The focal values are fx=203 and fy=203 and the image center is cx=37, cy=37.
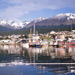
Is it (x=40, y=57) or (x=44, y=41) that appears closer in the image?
(x=40, y=57)

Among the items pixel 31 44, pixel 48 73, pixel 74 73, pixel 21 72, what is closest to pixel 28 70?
pixel 21 72

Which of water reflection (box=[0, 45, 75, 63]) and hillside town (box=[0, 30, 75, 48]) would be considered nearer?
water reflection (box=[0, 45, 75, 63])

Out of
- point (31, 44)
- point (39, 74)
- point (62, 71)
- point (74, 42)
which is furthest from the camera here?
point (74, 42)

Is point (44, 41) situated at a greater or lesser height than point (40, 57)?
greater

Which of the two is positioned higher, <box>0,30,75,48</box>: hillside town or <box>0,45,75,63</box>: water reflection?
<box>0,30,75,48</box>: hillside town

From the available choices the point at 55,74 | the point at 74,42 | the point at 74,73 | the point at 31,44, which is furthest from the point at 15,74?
the point at 74,42

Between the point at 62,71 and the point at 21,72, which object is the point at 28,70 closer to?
the point at 21,72

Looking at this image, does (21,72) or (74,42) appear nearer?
(21,72)

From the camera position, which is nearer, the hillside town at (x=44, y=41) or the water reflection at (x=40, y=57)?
the water reflection at (x=40, y=57)

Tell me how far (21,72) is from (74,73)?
2949mm

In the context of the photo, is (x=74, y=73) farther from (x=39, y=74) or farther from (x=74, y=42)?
(x=74, y=42)

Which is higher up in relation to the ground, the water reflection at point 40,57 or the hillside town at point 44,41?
the hillside town at point 44,41

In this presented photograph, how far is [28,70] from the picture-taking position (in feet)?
39.3

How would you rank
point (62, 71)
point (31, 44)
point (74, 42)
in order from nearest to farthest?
point (62, 71), point (31, 44), point (74, 42)
